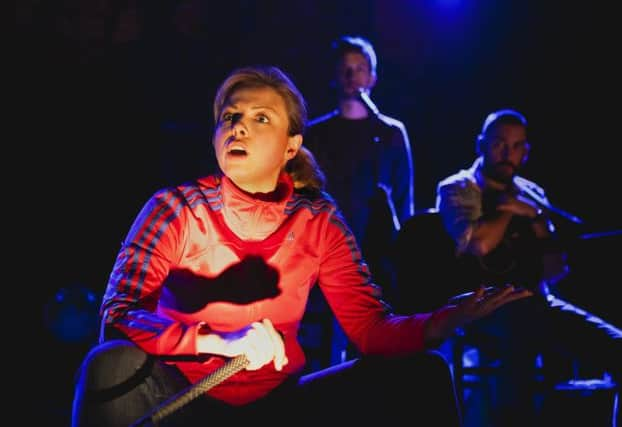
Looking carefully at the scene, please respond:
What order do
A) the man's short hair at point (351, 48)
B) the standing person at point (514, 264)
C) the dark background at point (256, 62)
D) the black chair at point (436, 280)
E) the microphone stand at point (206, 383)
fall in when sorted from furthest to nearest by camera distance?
1. the dark background at point (256, 62)
2. the man's short hair at point (351, 48)
3. the black chair at point (436, 280)
4. the standing person at point (514, 264)
5. the microphone stand at point (206, 383)

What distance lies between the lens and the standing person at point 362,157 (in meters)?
3.54

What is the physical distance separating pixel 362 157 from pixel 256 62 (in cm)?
211

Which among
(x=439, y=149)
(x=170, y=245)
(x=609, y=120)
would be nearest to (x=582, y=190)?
(x=609, y=120)

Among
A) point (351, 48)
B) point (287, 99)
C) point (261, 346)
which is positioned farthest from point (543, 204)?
point (261, 346)

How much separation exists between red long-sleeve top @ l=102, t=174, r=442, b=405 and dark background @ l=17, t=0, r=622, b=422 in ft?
8.58

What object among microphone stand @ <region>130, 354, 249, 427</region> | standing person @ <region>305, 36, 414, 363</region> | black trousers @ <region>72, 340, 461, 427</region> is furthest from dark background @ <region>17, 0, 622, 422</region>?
Answer: microphone stand @ <region>130, 354, 249, 427</region>

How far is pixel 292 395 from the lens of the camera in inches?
67.7

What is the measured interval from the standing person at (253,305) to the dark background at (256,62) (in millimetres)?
2634

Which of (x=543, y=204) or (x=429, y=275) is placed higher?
(x=543, y=204)

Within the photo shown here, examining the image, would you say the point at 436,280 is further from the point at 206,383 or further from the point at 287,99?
the point at 206,383

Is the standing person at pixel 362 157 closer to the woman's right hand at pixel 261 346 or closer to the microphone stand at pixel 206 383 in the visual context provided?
the woman's right hand at pixel 261 346

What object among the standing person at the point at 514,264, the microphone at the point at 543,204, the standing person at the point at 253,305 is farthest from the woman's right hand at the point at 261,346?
the microphone at the point at 543,204

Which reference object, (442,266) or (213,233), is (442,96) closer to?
(442,266)

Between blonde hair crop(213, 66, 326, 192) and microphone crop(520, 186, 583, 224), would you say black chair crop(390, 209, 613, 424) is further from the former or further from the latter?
blonde hair crop(213, 66, 326, 192)
